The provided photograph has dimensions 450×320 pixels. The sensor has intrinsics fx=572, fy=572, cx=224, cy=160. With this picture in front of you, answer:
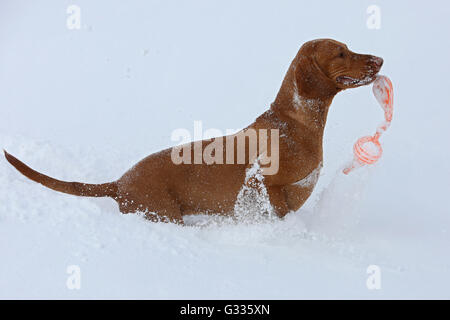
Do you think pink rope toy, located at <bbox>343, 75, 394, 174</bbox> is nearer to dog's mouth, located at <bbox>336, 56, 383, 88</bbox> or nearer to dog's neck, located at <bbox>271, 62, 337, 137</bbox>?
dog's mouth, located at <bbox>336, 56, 383, 88</bbox>

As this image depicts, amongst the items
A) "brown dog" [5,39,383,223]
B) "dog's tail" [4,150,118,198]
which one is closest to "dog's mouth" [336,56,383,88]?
"brown dog" [5,39,383,223]

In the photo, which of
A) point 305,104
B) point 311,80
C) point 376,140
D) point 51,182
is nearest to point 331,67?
point 311,80

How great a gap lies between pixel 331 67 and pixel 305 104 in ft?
0.79

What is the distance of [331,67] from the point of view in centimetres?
296

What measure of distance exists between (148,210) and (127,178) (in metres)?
0.22

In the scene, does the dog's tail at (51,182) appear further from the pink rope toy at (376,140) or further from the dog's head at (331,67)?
the pink rope toy at (376,140)

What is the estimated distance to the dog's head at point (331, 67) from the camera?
2.96m

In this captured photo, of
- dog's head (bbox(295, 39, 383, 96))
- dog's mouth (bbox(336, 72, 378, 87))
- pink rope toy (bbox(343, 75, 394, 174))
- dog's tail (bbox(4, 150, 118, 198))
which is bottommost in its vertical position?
dog's tail (bbox(4, 150, 118, 198))

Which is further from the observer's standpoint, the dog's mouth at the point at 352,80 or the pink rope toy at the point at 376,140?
the pink rope toy at the point at 376,140

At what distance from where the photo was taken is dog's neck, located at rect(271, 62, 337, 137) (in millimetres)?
3055

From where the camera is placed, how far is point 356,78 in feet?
9.75

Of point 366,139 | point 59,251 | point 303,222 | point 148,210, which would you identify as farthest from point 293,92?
point 59,251

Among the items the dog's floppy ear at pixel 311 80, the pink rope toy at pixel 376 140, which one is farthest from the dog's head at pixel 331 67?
the pink rope toy at pixel 376 140

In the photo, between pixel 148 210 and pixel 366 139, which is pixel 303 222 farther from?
pixel 148 210
